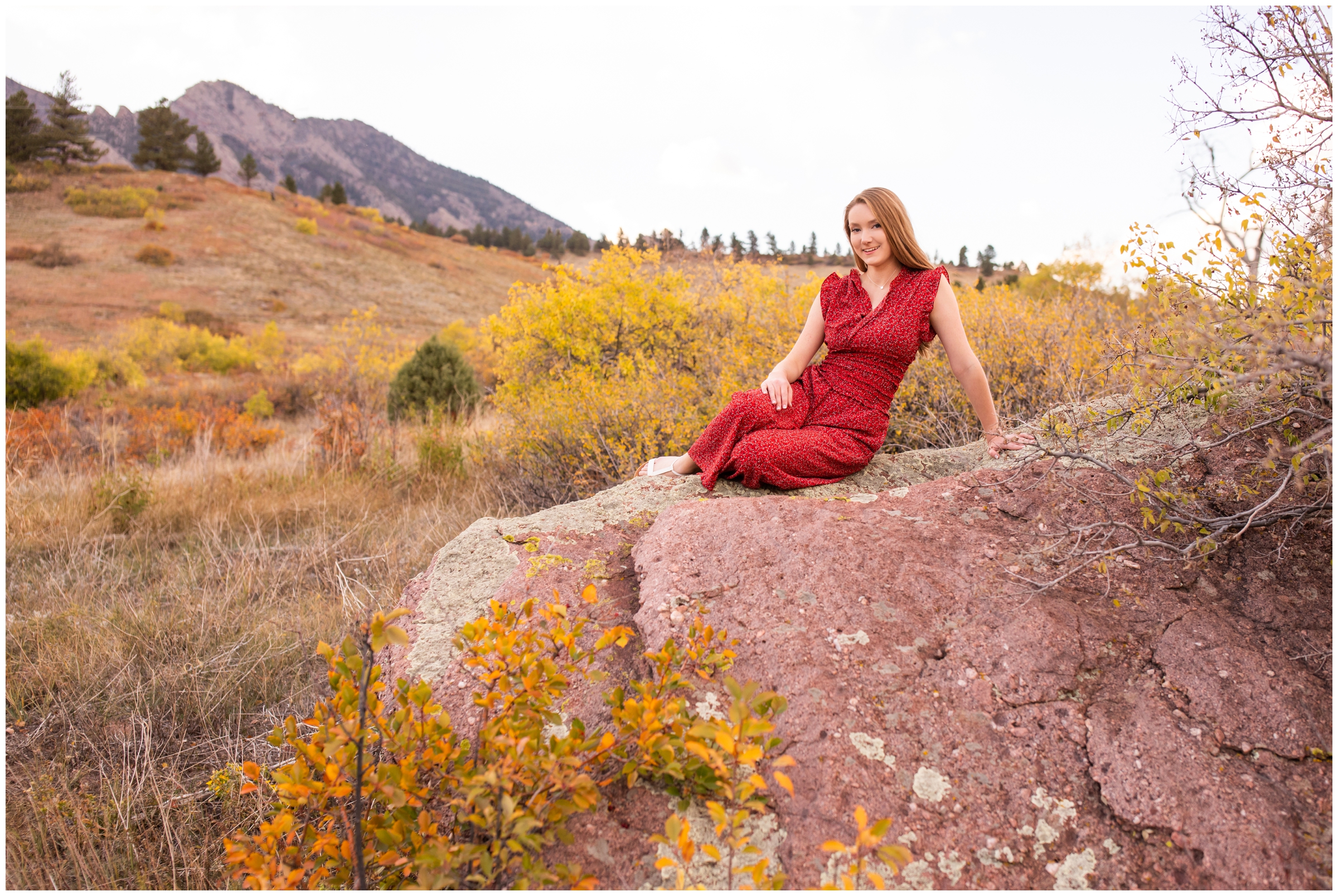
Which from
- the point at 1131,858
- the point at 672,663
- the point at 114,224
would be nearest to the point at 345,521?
the point at 672,663

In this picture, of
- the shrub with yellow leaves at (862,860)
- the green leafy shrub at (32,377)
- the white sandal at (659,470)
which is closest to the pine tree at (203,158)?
the green leafy shrub at (32,377)

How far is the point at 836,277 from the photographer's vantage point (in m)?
3.51

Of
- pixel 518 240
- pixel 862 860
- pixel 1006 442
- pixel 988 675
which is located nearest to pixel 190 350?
pixel 1006 442

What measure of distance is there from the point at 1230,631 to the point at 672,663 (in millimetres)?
1358

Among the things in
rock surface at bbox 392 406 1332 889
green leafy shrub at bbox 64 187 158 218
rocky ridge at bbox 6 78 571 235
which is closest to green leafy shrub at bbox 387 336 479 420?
rock surface at bbox 392 406 1332 889

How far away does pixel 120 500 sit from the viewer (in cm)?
494

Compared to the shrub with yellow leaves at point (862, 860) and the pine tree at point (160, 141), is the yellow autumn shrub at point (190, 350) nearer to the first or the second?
the shrub with yellow leaves at point (862, 860)

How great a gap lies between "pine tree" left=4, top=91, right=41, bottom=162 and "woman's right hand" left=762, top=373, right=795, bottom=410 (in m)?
56.3

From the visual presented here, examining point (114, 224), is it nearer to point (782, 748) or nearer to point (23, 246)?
point (23, 246)

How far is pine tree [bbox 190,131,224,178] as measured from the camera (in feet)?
163

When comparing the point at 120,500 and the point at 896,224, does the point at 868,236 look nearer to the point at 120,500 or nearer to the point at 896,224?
the point at 896,224

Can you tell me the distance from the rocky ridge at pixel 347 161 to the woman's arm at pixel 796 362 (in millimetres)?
125819

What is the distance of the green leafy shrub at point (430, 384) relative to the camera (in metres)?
9.32

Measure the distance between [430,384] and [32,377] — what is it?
6.92 meters
